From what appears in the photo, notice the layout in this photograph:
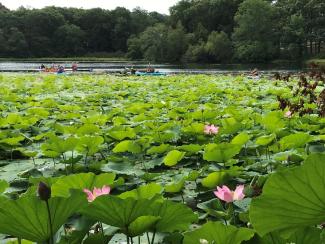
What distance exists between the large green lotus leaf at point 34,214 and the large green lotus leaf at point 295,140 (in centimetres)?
119

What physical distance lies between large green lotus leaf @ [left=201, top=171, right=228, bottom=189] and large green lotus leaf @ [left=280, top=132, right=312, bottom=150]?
0.48 metres

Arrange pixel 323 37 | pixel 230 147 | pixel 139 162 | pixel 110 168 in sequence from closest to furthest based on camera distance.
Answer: pixel 230 147 → pixel 110 168 → pixel 139 162 → pixel 323 37

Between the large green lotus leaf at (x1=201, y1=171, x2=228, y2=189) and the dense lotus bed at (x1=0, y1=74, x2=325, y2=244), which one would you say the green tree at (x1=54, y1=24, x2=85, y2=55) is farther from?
the large green lotus leaf at (x1=201, y1=171, x2=228, y2=189)

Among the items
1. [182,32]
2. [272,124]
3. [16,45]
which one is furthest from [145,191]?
[16,45]

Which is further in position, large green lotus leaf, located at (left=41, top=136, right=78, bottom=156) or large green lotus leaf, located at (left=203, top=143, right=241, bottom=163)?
large green lotus leaf, located at (left=41, top=136, right=78, bottom=156)

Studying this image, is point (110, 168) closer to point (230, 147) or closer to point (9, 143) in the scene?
point (230, 147)

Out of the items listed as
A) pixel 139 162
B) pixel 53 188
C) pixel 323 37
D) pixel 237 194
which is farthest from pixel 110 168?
pixel 323 37

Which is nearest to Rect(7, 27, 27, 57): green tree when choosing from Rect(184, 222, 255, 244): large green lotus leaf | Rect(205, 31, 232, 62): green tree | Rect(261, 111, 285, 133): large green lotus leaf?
Rect(205, 31, 232, 62): green tree

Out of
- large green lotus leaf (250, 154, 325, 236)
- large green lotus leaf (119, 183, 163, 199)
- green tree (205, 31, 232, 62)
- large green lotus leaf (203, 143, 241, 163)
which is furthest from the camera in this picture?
green tree (205, 31, 232, 62)

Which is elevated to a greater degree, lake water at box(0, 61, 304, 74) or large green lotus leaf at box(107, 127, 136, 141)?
large green lotus leaf at box(107, 127, 136, 141)

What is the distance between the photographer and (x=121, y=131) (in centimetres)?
226

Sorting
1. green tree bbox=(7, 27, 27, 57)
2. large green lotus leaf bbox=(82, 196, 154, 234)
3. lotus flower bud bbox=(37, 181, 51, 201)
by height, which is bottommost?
large green lotus leaf bbox=(82, 196, 154, 234)

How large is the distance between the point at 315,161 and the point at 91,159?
5.43 feet

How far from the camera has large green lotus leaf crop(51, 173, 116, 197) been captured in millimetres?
1114
